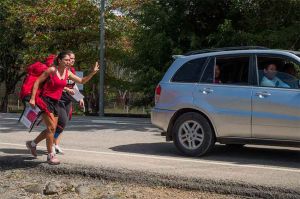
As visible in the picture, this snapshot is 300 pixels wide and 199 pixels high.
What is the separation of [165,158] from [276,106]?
1.91 meters

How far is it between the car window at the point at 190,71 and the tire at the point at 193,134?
0.59m

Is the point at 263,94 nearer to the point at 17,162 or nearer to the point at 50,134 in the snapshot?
the point at 50,134

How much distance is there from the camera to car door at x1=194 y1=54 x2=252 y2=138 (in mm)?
8039

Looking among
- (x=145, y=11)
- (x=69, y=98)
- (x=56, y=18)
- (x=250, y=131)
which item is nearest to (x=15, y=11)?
(x=56, y=18)

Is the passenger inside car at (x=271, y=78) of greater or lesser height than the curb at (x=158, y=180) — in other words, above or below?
above

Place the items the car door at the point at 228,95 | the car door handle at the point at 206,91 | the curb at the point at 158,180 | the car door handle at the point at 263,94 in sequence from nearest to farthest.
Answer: the curb at the point at 158,180 < the car door handle at the point at 263,94 < the car door at the point at 228,95 < the car door handle at the point at 206,91

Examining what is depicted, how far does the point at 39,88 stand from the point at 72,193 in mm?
1845

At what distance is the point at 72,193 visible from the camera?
21.5 feet

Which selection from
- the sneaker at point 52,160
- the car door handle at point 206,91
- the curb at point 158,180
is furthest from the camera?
the car door handle at point 206,91

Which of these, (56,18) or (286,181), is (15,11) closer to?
(56,18)

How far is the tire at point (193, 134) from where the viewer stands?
833 cm

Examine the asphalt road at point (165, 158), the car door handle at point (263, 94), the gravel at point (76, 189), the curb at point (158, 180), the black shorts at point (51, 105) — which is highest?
the car door handle at point (263, 94)

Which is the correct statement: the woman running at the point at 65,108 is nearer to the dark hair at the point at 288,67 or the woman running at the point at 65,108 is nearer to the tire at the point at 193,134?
the tire at the point at 193,134

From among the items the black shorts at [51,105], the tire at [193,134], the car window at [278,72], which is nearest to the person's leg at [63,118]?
the black shorts at [51,105]
